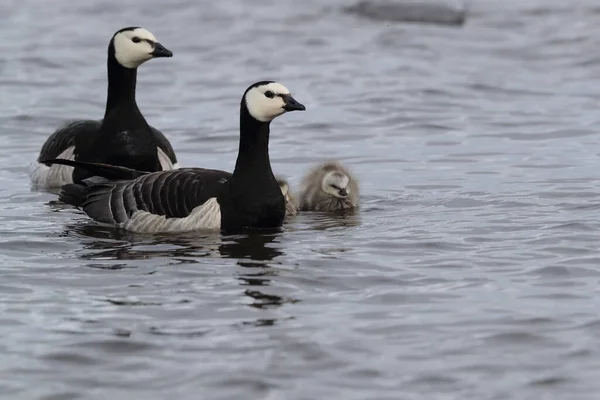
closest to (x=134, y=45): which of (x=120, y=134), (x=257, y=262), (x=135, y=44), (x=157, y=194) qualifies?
(x=135, y=44)

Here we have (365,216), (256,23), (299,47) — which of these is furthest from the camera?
(256,23)

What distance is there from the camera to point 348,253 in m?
10.8

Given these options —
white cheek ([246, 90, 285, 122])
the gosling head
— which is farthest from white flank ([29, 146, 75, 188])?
white cheek ([246, 90, 285, 122])

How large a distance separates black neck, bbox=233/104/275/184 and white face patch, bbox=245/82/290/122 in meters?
0.09

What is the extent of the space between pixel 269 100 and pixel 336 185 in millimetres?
1518

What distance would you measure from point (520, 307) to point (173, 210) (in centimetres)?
362

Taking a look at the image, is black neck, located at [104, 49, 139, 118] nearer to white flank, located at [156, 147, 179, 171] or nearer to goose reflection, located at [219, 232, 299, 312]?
white flank, located at [156, 147, 179, 171]

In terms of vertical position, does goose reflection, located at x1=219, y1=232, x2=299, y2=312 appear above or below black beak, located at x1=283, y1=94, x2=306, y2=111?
below

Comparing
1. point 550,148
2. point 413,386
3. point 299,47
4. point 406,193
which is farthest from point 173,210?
point 299,47

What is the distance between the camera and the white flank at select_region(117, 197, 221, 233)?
1148 cm

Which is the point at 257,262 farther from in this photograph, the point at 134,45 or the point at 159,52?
the point at 134,45

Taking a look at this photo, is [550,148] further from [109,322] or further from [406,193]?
[109,322]

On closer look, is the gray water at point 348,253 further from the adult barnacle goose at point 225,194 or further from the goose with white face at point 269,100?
the goose with white face at point 269,100

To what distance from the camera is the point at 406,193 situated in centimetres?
1340
